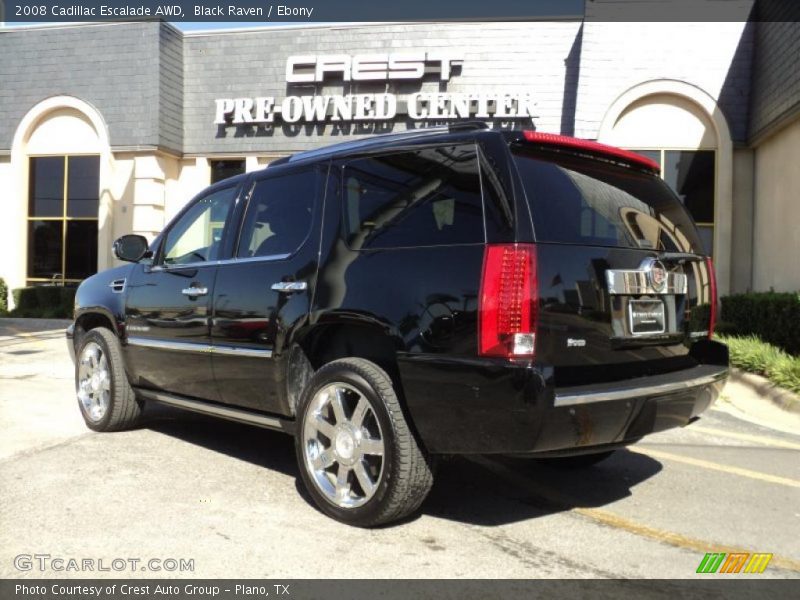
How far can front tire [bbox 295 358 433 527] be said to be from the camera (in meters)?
3.50

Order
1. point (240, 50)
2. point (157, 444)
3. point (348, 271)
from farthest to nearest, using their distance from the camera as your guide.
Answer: point (240, 50) → point (157, 444) → point (348, 271)

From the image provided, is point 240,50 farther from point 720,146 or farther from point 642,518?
point 642,518

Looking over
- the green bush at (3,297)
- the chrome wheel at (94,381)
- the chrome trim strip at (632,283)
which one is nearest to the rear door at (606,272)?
the chrome trim strip at (632,283)

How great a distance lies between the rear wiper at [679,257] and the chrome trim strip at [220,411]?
7.45ft

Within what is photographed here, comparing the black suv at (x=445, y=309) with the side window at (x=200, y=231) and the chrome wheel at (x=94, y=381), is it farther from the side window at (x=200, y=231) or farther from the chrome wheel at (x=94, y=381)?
the chrome wheel at (x=94, y=381)

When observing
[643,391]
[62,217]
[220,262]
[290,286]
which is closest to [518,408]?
[643,391]

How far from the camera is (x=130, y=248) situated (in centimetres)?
546

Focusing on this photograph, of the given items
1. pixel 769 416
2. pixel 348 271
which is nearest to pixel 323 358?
pixel 348 271

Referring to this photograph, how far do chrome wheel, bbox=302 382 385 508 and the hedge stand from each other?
45.2 ft

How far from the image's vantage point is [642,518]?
13.1 feet

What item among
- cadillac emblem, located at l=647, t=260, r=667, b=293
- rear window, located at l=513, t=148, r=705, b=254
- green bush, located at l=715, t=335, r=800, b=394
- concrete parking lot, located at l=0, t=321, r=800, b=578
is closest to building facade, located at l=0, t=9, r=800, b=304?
green bush, located at l=715, t=335, r=800, b=394

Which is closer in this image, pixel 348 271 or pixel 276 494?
pixel 348 271

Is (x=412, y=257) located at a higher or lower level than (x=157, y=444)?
higher

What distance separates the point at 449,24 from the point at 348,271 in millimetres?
13003
